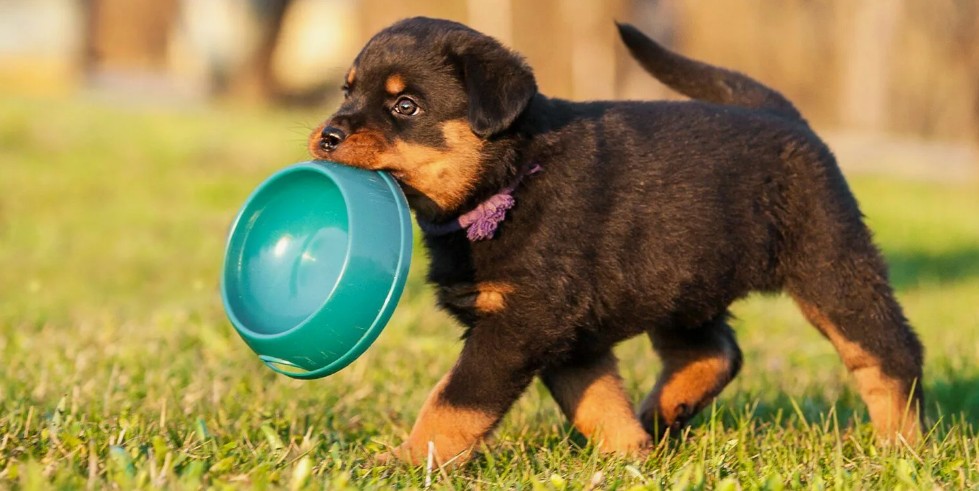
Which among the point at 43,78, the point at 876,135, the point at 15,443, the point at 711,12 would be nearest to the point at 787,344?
the point at 15,443

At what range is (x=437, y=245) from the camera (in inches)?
145

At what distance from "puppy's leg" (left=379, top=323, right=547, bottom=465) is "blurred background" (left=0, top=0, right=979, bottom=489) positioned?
23 cm

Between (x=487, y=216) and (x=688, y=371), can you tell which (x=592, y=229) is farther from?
(x=688, y=371)

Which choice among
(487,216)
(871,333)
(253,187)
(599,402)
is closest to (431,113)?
(487,216)

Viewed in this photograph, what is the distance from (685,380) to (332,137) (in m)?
1.57

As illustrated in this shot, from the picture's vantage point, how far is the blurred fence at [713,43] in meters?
14.2

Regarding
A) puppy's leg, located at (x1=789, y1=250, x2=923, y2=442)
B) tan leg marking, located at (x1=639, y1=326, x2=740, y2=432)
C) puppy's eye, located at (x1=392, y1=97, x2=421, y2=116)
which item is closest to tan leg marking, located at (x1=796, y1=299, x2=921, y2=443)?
puppy's leg, located at (x1=789, y1=250, x2=923, y2=442)

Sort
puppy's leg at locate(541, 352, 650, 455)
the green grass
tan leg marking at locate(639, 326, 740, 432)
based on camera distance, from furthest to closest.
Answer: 1. tan leg marking at locate(639, 326, 740, 432)
2. puppy's leg at locate(541, 352, 650, 455)
3. the green grass

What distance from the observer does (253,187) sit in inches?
457

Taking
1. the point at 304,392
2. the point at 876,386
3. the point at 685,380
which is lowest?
the point at 304,392

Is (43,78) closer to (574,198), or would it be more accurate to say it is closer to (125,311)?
(125,311)

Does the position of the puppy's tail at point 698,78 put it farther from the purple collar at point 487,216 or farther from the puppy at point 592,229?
the purple collar at point 487,216

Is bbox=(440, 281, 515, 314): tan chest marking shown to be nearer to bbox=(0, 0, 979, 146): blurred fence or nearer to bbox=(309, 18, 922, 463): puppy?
bbox=(309, 18, 922, 463): puppy

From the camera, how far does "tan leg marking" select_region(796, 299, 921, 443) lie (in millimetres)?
4141
